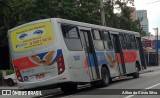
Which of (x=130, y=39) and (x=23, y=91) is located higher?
(x=130, y=39)

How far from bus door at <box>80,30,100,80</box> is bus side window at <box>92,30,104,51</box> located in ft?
1.95

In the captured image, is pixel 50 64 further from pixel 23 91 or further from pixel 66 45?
Answer: pixel 23 91

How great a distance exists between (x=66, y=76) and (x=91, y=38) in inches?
158

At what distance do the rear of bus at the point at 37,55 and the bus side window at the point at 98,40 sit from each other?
4115mm

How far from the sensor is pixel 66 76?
A: 58.0 feet

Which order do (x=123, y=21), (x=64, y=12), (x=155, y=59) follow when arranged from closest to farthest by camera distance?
1. (x=64, y=12)
2. (x=123, y=21)
3. (x=155, y=59)

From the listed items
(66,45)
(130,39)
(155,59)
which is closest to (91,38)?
(66,45)

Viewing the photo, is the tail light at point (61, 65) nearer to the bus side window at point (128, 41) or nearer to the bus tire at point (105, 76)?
the bus tire at point (105, 76)

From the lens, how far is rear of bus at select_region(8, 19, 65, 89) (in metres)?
17.9

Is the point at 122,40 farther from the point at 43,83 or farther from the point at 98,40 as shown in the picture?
the point at 43,83

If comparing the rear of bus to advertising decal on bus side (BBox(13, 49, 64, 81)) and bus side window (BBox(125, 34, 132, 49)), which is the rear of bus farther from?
bus side window (BBox(125, 34, 132, 49))

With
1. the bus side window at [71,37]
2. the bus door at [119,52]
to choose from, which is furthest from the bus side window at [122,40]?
the bus side window at [71,37]

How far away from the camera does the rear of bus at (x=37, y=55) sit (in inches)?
703

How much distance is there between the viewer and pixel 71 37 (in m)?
19.0
